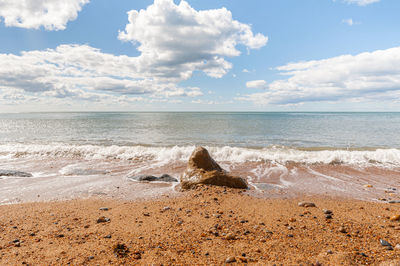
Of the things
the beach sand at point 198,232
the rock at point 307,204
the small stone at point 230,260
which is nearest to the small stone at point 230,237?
the beach sand at point 198,232

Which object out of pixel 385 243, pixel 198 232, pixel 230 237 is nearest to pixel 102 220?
pixel 198 232

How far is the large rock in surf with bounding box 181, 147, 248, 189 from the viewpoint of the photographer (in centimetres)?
711

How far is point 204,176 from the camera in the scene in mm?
7273

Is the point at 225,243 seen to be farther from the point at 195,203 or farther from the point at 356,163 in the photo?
the point at 356,163

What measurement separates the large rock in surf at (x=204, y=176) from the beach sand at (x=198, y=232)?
46.7 inches

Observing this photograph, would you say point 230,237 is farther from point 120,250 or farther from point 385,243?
point 385,243

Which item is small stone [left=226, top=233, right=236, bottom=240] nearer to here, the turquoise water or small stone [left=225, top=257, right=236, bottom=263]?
small stone [left=225, top=257, right=236, bottom=263]

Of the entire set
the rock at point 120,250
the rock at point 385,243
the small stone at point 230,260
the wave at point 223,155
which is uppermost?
the rock at point 385,243

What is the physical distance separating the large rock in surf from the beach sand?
1185mm

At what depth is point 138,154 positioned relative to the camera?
13.2 meters

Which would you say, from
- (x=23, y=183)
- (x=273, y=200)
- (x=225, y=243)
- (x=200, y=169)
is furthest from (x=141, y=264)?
(x=23, y=183)

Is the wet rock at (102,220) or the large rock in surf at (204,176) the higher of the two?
the large rock in surf at (204,176)

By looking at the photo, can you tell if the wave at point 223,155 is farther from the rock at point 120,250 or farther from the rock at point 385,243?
the rock at point 120,250

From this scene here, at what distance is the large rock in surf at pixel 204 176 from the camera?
7109mm
